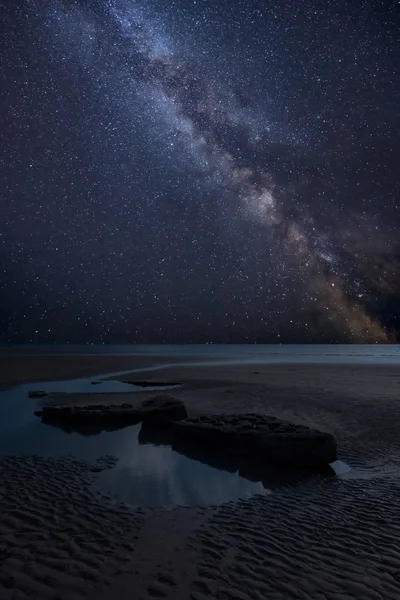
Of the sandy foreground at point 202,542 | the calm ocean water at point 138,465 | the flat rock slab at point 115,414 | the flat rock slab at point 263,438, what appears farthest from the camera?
the flat rock slab at point 115,414

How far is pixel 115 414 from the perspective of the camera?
45.3ft

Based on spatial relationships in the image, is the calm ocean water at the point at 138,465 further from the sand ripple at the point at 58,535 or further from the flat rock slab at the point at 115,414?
the sand ripple at the point at 58,535

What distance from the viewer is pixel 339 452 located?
9.98 metres

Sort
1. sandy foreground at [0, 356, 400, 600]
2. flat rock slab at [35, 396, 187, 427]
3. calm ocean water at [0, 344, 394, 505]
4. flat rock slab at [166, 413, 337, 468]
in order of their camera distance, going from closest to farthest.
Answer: sandy foreground at [0, 356, 400, 600], calm ocean water at [0, 344, 394, 505], flat rock slab at [166, 413, 337, 468], flat rock slab at [35, 396, 187, 427]

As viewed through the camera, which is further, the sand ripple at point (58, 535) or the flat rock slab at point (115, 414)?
the flat rock slab at point (115, 414)

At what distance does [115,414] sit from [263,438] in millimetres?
6513

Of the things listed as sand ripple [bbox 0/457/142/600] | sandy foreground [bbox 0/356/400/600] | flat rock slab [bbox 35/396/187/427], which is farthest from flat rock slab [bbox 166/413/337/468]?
sand ripple [bbox 0/457/142/600]

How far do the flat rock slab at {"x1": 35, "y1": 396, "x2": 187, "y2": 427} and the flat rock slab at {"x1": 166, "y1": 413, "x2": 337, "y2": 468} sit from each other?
1.91m

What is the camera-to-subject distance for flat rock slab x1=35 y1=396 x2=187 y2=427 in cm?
1333

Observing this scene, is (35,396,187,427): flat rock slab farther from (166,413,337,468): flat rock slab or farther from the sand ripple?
the sand ripple

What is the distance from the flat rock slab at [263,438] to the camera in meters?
8.70

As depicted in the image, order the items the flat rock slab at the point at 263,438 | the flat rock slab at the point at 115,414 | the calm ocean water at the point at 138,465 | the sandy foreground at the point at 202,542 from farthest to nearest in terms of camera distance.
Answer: the flat rock slab at the point at 115,414 → the flat rock slab at the point at 263,438 → the calm ocean water at the point at 138,465 → the sandy foreground at the point at 202,542

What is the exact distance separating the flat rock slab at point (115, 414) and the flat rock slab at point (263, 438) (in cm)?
191

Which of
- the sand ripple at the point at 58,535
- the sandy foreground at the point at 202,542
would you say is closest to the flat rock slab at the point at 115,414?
the sandy foreground at the point at 202,542
